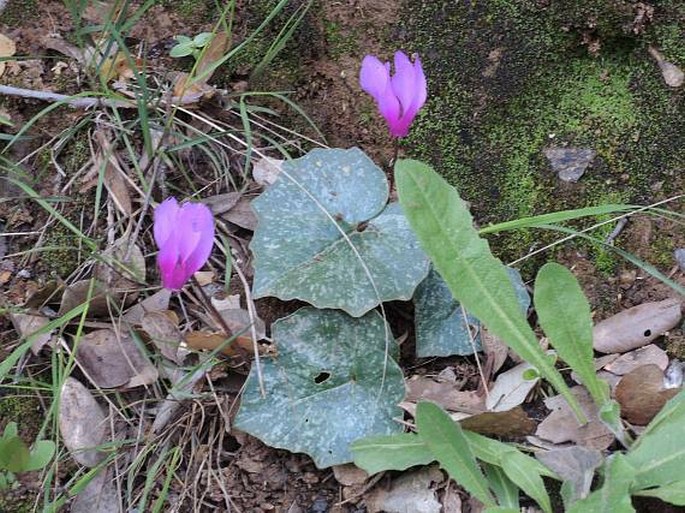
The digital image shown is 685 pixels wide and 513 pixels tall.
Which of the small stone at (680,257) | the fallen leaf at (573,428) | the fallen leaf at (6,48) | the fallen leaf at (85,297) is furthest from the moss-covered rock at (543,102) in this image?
the fallen leaf at (6,48)

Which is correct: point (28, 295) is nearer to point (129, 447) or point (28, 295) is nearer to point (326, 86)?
point (129, 447)

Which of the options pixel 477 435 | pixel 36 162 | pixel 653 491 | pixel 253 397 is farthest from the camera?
pixel 36 162

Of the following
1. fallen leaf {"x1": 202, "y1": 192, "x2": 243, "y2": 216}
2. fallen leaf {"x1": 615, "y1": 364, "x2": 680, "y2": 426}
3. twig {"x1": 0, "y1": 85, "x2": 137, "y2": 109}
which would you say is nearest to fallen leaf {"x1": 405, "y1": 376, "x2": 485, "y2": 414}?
fallen leaf {"x1": 615, "y1": 364, "x2": 680, "y2": 426}

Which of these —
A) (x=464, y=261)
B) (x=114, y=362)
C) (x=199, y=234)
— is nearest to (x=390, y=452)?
(x=464, y=261)

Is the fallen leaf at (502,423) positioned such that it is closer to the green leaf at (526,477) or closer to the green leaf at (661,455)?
the green leaf at (526,477)

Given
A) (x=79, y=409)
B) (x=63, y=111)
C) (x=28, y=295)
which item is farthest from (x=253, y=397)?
(x=63, y=111)

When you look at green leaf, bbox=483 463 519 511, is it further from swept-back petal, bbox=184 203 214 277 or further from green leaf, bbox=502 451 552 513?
swept-back petal, bbox=184 203 214 277
